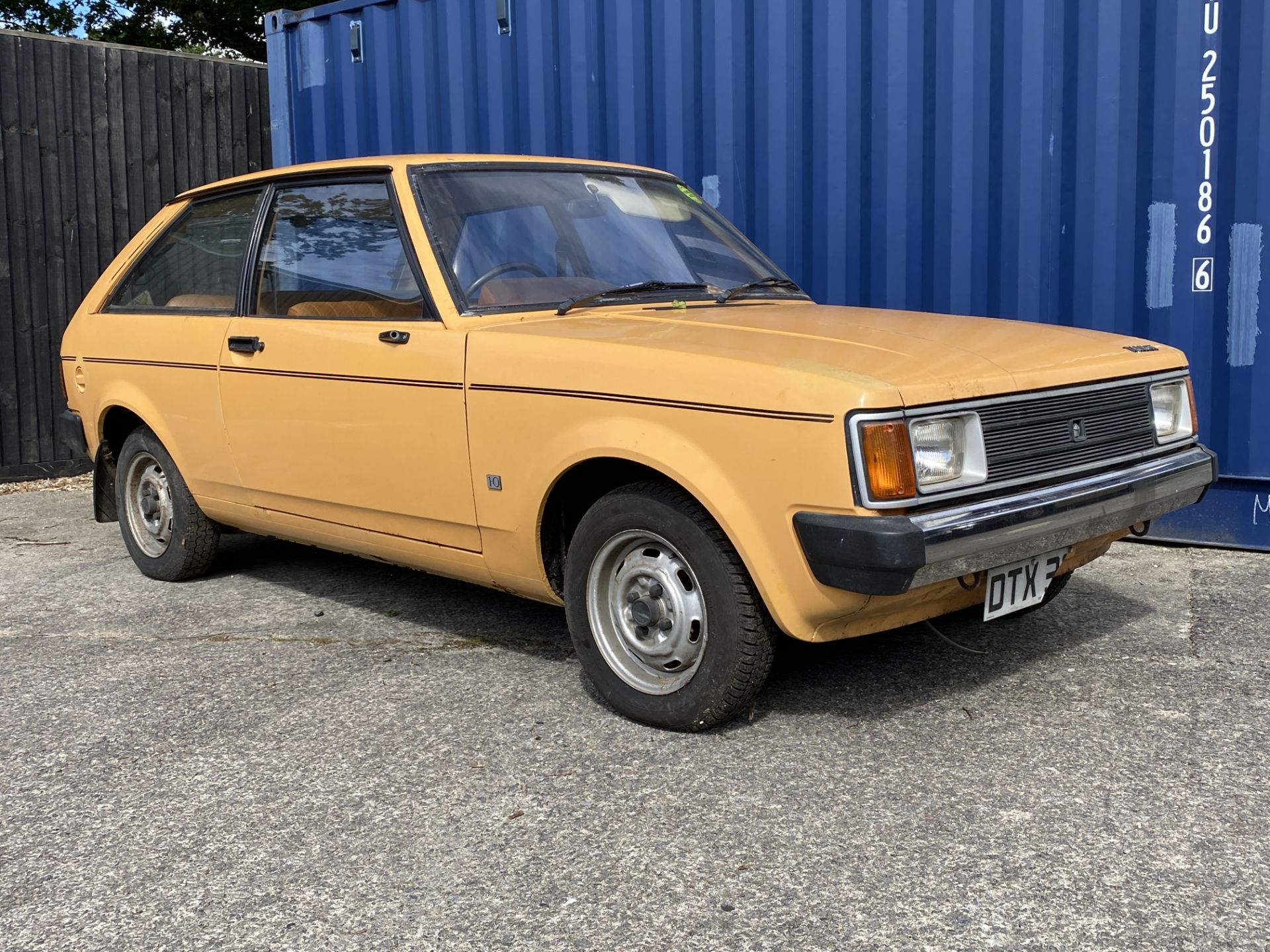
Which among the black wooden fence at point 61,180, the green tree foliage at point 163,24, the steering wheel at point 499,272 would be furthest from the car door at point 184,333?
the green tree foliage at point 163,24

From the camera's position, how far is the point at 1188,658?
4.18 m

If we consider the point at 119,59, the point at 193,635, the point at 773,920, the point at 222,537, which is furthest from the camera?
the point at 119,59

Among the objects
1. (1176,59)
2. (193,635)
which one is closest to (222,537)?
(193,635)

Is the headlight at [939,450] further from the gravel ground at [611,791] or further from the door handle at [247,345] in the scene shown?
the door handle at [247,345]

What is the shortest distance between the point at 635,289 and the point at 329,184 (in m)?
1.27

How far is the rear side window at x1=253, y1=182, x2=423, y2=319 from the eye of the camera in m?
4.25

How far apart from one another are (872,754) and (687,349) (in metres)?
1.21

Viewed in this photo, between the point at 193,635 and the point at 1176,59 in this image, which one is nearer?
the point at 193,635

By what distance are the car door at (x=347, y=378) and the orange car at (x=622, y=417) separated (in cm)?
1

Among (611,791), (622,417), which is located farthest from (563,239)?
(611,791)

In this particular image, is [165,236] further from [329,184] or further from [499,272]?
[499,272]

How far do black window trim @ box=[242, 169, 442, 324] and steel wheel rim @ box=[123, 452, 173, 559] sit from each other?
1104 mm

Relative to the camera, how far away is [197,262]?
17.1 ft

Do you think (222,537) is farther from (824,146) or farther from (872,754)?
(872,754)
